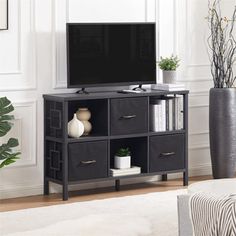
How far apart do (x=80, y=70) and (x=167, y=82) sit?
35.7 inches

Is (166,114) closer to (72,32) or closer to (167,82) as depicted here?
(167,82)

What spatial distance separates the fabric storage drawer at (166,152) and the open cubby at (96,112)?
481 millimetres

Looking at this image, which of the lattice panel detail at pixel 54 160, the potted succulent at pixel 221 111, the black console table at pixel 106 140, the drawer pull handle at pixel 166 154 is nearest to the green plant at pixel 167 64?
the black console table at pixel 106 140

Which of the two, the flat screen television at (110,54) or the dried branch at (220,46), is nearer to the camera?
the flat screen television at (110,54)

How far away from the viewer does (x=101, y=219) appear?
18.7 ft

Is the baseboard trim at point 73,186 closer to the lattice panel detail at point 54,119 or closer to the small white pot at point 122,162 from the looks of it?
the small white pot at point 122,162

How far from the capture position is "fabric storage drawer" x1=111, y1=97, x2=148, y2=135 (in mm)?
6637

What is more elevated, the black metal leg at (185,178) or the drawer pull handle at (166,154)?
the drawer pull handle at (166,154)

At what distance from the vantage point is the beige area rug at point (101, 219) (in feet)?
17.6

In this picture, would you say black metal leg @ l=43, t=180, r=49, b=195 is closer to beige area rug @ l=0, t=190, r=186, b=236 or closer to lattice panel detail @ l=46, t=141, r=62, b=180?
lattice panel detail @ l=46, t=141, r=62, b=180

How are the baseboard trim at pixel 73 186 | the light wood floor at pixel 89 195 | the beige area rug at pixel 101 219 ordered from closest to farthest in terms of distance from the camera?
1. the beige area rug at pixel 101 219
2. the light wood floor at pixel 89 195
3. the baseboard trim at pixel 73 186

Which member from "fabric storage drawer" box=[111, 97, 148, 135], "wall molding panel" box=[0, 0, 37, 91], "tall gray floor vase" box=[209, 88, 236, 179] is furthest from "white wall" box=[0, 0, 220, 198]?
"tall gray floor vase" box=[209, 88, 236, 179]

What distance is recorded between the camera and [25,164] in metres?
6.63

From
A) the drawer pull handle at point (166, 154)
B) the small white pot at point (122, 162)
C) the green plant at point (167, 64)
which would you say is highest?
the green plant at point (167, 64)
